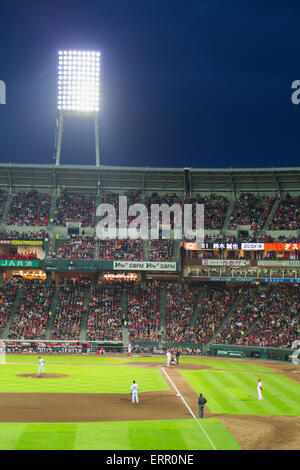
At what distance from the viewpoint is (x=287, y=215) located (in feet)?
220

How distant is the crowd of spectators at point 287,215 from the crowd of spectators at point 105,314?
23178mm

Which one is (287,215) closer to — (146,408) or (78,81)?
(78,81)

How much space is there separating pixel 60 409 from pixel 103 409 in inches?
89.2

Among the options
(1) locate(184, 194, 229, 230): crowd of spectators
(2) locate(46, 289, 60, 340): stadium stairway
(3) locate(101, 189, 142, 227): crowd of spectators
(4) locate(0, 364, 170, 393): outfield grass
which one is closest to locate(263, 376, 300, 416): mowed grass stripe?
(4) locate(0, 364, 170, 393): outfield grass

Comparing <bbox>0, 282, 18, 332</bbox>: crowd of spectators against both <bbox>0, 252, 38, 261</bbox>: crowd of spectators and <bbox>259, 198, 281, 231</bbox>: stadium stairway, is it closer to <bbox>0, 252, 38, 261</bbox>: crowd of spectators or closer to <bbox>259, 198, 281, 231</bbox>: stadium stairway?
<bbox>0, 252, 38, 261</bbox>: crowd of spectators

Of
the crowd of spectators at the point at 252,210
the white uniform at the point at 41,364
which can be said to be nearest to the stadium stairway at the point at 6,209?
the crowd of spectators at the point at 252,210

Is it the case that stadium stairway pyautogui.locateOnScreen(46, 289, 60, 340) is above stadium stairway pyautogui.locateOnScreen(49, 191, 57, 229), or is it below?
below

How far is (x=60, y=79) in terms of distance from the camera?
67.1m

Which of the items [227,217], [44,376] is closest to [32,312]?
[44,376]

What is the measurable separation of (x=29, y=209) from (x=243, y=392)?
4667cm

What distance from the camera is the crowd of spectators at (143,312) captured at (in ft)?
188

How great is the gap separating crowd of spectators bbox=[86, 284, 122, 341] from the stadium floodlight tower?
25.3 m

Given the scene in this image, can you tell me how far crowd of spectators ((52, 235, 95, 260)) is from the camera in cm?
6291
